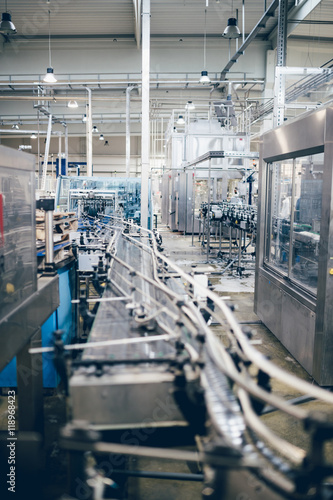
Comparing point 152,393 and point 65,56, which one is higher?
point 65,56

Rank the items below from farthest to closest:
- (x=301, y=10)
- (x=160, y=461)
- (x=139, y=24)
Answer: (x=139, y=24), (x=301, y=10), (x=160, y=461)

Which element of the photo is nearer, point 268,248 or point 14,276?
point 14,276

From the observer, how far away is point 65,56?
1126 cm

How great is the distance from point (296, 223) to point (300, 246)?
0.36 metres

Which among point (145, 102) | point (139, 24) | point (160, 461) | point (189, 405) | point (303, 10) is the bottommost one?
point (160, 461)

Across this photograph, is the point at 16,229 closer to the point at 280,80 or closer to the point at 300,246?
the point at 300,246

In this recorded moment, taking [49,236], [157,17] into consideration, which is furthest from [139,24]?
[49,236]

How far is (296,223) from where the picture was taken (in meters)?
4.07

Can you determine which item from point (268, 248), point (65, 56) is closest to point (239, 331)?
point (268, 248)

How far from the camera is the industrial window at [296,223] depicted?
354 cm

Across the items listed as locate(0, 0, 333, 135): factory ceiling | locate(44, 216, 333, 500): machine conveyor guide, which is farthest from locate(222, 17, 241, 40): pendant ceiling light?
locate(44, 216, 333, 500): machine conveyor guide

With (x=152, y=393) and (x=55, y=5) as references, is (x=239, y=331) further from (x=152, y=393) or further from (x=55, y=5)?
(x=55, y=5)

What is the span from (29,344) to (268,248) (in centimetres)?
279

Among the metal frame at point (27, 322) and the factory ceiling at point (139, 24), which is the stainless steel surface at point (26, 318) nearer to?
the metal frame at point (27, 322)
